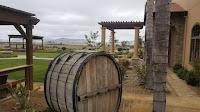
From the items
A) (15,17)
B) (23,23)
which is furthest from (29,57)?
(15,17)

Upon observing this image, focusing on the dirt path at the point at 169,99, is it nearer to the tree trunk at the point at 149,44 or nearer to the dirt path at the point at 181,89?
the dirt path at the point at 181,89

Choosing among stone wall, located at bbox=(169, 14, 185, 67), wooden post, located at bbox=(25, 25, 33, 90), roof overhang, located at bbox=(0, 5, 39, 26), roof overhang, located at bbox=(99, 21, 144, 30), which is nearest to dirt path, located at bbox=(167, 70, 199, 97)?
stone wall, located at bbox=(169, 14, 185, 67)

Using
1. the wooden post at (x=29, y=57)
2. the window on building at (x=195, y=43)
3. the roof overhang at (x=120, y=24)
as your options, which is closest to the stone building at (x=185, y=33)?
the window on building at (x=195, y=43)

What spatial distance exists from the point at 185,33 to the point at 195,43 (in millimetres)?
2693

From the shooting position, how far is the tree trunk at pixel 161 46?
454 cm

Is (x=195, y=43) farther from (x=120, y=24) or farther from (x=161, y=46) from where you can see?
(x=120, y=24)

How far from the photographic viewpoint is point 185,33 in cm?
1675

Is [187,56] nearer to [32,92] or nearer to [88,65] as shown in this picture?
[32,92]

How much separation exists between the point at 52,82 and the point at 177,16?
13.6 meters

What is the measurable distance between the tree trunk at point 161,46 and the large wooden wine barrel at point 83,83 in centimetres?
159

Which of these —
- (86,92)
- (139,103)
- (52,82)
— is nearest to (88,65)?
(86,92)

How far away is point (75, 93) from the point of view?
212 inches

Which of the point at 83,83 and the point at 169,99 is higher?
the point at 83,83

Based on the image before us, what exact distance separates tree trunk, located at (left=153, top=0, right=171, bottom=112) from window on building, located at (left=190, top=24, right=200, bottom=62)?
9.40 meters
